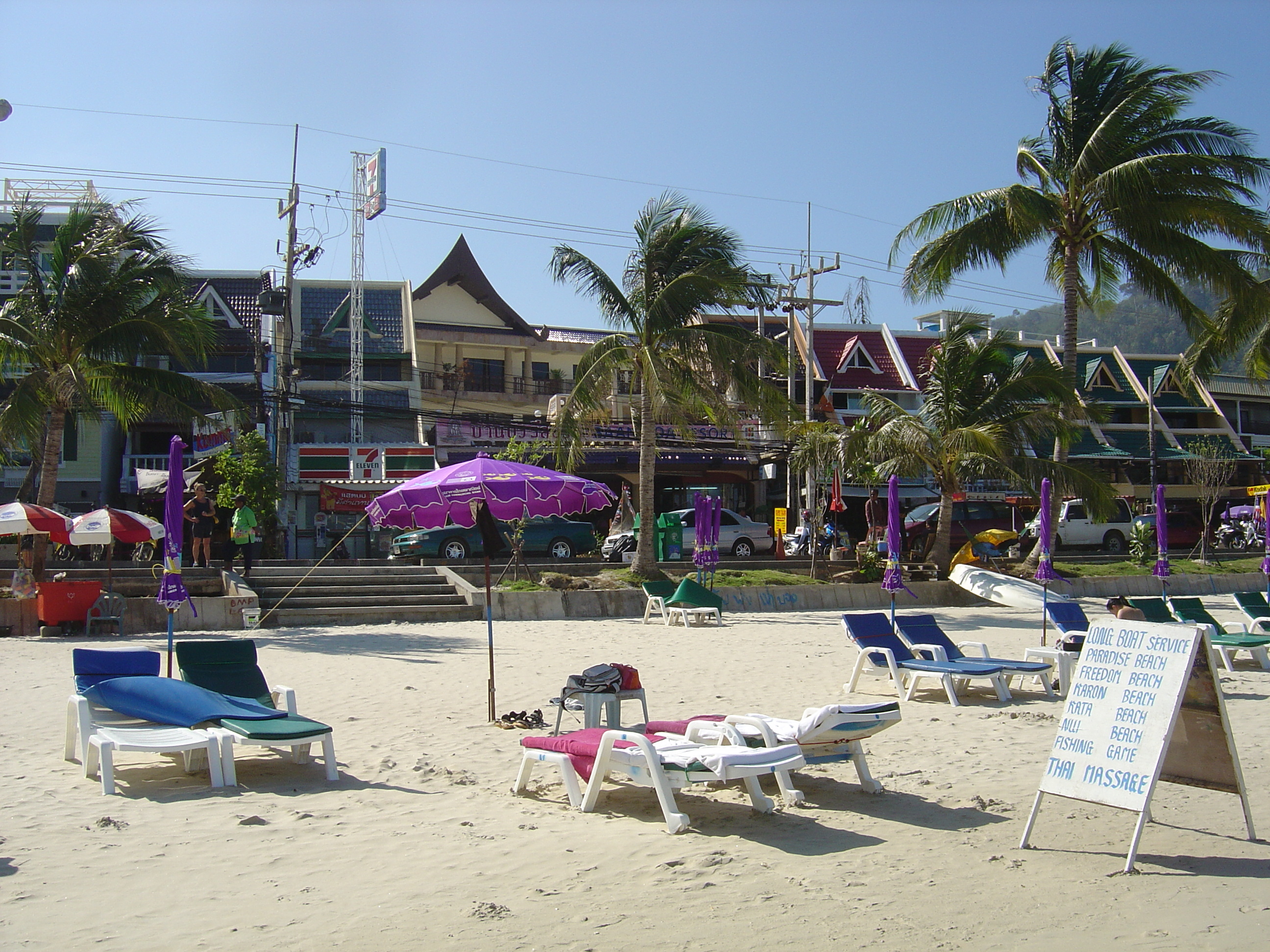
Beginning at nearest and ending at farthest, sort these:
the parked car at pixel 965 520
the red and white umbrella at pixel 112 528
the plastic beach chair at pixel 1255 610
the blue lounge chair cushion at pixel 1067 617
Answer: the blue lounge chair cushion at pixel 1067 617, the plastic beach chair at pixel 1255 610, the red and white umbrella at pixel 112 528, the parked car at pixel 965 520

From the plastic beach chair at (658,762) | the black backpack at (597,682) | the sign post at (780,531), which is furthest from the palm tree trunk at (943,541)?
the plastic beach chair at (658,762)

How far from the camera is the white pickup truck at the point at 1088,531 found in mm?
31094

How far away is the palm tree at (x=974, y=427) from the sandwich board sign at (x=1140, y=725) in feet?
52.1

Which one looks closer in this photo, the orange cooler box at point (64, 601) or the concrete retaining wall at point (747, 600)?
the orange cooler box at point (64, 601)

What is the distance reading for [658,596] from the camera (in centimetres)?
1795

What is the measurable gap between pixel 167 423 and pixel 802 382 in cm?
2273

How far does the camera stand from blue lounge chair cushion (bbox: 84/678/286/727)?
698 centimetres

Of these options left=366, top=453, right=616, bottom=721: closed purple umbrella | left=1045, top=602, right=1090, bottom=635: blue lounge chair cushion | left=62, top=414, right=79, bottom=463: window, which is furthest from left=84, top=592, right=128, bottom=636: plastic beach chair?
left=62, top=414, right=79, bottom=463: window

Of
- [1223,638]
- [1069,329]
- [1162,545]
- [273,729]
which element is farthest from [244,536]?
[1069,329]

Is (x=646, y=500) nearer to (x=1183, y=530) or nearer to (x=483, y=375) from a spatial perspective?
(x=1183, y=530)

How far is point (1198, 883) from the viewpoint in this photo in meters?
4.94

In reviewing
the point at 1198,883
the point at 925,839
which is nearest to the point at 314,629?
the point at 925,839

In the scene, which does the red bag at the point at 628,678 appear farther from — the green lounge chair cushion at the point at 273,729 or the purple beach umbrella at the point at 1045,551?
the purple beach umbrella at the point at 1045,551

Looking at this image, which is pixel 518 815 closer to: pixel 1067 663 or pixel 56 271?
pixel 1067 663
